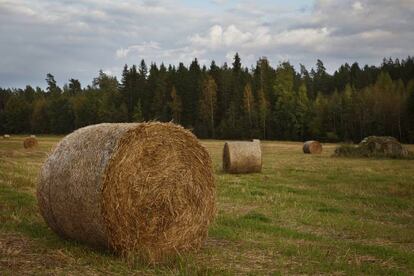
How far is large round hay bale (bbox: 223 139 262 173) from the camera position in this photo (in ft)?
73.3

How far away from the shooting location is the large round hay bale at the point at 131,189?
8.36 m

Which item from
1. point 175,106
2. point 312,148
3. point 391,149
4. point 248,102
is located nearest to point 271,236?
point 391,149

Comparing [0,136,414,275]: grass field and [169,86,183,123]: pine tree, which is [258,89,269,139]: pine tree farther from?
[0,136,414,275]: grass field

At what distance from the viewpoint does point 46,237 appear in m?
9.34

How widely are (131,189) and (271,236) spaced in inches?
114

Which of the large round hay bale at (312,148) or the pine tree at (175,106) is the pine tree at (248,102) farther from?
the large round hay bale at (312,148)

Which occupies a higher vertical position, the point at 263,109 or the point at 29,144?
the point at 263,109

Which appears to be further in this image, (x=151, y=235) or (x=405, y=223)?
(x=405, y=223)

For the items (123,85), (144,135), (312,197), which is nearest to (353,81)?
(123,85)

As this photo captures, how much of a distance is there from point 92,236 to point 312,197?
27.7 feet

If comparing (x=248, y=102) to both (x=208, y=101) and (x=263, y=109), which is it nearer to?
(x=263, y=109)

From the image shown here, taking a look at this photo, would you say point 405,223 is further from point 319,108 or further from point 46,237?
point 319,108

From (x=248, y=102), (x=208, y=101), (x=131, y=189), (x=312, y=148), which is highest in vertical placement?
(x=208, y=101)

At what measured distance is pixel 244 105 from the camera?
285ft
